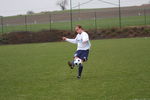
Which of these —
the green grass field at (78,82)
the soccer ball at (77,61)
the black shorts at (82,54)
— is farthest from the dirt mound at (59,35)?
the soccer ball at (77,61)

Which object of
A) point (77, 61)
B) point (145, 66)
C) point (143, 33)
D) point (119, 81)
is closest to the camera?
point (119, 81)

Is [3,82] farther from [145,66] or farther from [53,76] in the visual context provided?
[145,66]

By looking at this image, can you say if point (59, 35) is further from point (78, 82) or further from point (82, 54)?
point (78, 82)

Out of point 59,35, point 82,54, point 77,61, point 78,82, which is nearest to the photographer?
point 78,82

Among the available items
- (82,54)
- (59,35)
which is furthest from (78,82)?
(59,35)

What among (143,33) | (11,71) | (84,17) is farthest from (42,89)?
(84,17)

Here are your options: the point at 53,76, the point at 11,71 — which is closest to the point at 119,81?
the point at 53,76

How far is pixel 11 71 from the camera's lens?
13.9m

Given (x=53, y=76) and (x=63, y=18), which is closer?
(x=53, y=76)

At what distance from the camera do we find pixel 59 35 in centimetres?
3731

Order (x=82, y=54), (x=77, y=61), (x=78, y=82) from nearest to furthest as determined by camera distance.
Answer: (x=78, y=82) < (x=77, y=61) < (x=82, y=54)

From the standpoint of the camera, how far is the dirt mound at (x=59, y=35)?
120 feet

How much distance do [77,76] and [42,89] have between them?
2.25 meters

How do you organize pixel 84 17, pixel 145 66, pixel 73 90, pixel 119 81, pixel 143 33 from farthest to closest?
pixel 84 17 < pixel 143 33 < pixel 145 66 < pixel 119 81 < pixel 73 90
